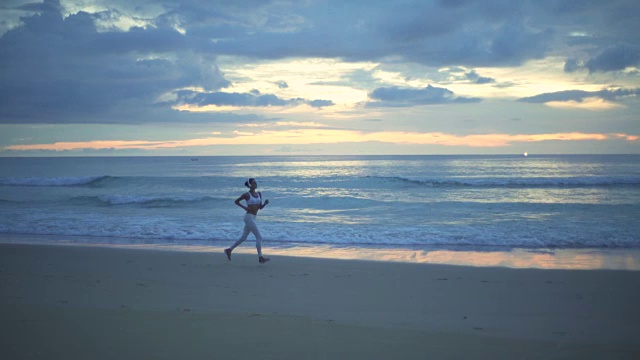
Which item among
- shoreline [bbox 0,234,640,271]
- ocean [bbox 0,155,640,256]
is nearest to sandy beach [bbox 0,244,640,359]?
shoreline [bbox 0,234,640,271]

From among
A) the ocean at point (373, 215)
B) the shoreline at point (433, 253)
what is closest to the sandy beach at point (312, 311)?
the shoreline at point (433, 253)

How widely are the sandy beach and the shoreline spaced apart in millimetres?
922

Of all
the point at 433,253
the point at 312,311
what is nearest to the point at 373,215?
the point at 433,253

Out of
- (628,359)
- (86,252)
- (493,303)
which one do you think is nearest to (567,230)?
(493,303)

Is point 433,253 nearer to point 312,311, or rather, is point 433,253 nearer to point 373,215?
point 312,311

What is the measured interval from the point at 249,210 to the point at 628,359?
7253mm

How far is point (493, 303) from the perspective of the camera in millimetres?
6668

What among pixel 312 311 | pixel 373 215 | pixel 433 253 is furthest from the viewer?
pixel 373 215

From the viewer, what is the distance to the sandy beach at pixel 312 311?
4.77 meters

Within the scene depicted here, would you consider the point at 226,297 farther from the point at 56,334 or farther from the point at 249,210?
the point at 249,210

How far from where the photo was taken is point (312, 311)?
620 centimetres

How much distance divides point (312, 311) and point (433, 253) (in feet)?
20.1

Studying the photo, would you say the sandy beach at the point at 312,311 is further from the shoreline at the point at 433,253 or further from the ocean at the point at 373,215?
the ocean at the point at 373,215

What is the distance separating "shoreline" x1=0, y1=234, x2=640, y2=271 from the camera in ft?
33.0
